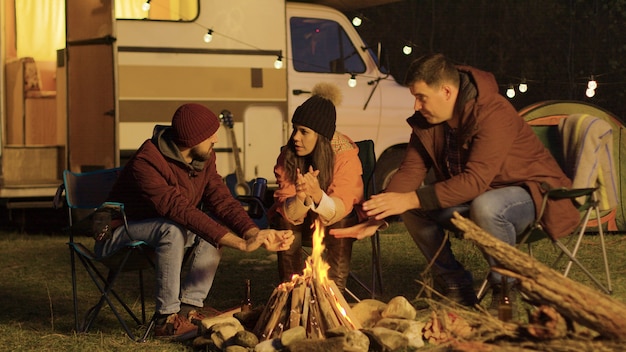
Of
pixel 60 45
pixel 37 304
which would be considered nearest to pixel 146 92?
pixel 60 45

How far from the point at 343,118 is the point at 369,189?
10.6ft

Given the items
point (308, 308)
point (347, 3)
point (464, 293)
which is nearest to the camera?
point (308, 308)

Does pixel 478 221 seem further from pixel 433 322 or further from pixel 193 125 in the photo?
pixel 193 125

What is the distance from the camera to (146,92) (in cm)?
793

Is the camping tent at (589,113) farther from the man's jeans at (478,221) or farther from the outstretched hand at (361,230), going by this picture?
the outstretched hand at (361,230)

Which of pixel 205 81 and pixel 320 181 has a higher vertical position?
pixel 205 81

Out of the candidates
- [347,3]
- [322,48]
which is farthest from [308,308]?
[347,3]

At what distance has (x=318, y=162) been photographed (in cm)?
462

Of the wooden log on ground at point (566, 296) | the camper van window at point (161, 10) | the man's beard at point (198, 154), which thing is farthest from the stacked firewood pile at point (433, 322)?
the camper van window at point (161, 10)

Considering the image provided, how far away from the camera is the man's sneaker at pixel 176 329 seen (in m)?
4.20

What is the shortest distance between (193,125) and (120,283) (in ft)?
6.28

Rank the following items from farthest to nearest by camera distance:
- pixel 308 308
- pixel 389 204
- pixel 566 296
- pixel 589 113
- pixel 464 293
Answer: pixel 589 113 < pixel 464 293 < pixel 389 204 < pixel 308 308 < pixel 566 296

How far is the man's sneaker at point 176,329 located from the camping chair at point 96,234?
0.14 m

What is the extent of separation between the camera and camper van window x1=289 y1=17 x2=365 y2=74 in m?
8.38
